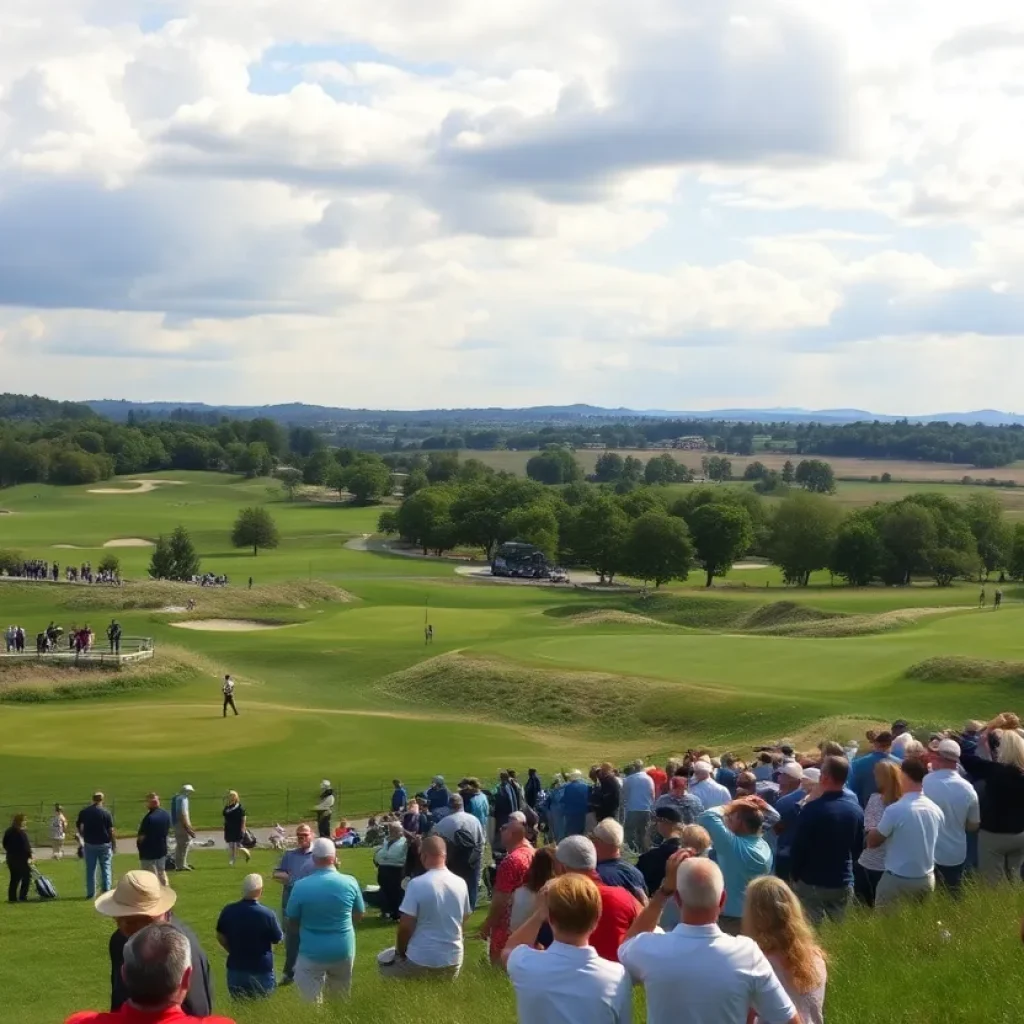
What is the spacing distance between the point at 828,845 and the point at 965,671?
→ 33.7 meters

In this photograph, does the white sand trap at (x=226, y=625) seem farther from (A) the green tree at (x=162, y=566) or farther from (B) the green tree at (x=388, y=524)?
(B) the green tree at (x=388, y=524)

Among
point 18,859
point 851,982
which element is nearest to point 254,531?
point 18,859

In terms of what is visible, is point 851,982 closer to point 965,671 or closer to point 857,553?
point 965,671

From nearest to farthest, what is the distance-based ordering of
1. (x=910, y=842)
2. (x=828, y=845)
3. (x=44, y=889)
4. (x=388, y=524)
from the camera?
(x=828, y=845) → (x=910, y=842) → (x=44, y=889) → (x=388, y=524)

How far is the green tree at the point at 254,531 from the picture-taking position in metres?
124

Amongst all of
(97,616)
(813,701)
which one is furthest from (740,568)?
(813,701)

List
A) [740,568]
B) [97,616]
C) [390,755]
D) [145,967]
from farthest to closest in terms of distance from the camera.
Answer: [740,568], [97,616], [390,755], [145,967]

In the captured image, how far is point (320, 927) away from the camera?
37.1 feet

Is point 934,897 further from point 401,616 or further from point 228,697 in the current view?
point 401,616

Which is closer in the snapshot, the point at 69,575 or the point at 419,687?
the point at 419,687

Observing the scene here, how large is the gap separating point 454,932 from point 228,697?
3187 cm

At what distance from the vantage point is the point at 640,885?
967 centimetres

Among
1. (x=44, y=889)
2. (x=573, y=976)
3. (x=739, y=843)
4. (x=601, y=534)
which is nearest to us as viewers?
(x=573, y=976)

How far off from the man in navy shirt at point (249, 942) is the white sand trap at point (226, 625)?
187ft
